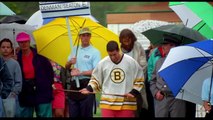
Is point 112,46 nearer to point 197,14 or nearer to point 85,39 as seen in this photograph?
point 85,39

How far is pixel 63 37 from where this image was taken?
12.4m

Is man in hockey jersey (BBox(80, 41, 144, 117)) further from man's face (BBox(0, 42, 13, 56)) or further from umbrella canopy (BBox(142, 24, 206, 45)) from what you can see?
man's face (BBox(0, 42, 13, 56))

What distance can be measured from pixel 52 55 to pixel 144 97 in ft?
5.71

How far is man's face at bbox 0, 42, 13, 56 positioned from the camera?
38.6 ft

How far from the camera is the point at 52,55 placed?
1227 cm

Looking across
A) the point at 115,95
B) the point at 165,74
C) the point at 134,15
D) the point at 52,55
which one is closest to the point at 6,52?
the point at 52,55

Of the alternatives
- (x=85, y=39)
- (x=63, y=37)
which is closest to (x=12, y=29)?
Result: (x=63, y=37)

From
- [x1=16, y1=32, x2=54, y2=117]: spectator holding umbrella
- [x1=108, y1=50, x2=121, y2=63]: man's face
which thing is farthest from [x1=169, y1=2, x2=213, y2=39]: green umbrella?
[x1=16, y1=32, x2=54, y2=117]: spectator holding umbrella

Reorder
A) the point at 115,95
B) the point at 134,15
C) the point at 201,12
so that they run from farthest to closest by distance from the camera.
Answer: the point at 134,15 → the point at 201,12 → the point at 115,95

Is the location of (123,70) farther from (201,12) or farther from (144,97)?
(201,12)

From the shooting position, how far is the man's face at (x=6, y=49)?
11773 mm

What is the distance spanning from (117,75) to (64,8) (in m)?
1.41

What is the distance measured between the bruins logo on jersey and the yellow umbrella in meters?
1.04

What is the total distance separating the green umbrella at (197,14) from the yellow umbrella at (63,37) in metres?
1.22
